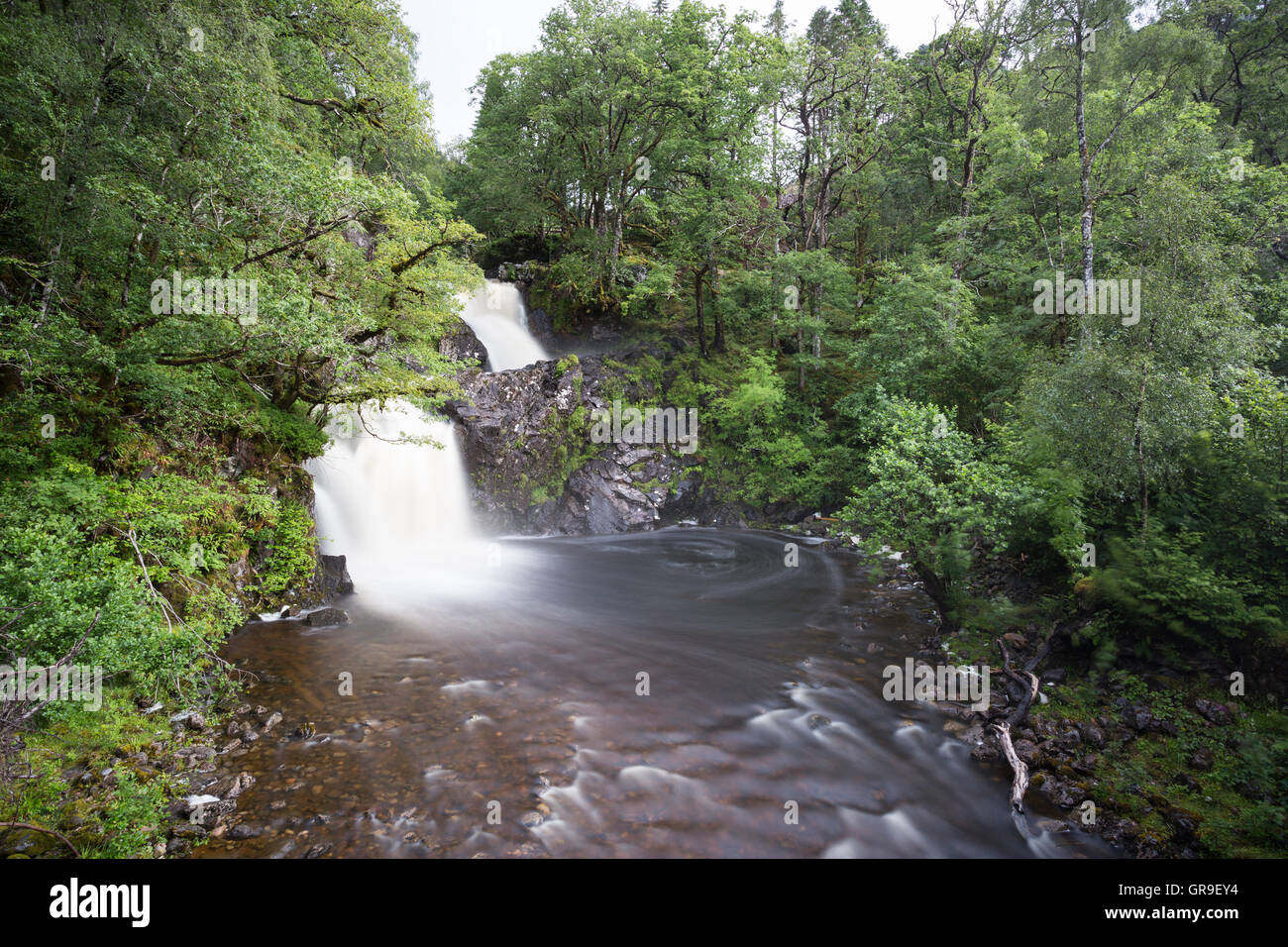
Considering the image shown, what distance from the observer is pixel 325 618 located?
9.66 m

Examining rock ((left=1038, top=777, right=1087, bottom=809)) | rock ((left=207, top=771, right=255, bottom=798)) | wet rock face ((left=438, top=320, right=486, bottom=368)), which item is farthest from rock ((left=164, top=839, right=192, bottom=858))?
wet rock face ((left=438, top=320, right=486, bottom=368))

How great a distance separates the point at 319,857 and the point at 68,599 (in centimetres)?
330

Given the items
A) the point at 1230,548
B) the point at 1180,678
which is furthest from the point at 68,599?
the point at 1230,548

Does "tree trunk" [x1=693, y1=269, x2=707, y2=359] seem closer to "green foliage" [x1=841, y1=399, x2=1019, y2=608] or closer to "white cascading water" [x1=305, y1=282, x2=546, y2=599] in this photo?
"white cascading water" [x1=305, y1=282, x2=546, y2=599]

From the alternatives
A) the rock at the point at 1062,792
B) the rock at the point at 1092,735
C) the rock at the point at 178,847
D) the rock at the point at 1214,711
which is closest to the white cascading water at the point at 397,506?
the rock at the point at 178,847

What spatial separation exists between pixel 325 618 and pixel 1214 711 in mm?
13037

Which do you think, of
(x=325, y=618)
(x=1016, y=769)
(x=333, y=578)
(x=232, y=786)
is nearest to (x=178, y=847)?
(x=232, y=786)

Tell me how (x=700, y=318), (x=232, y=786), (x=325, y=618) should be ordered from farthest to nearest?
A: (x=700, y=318)
(x=325, y=618)
(x=232, y=786)

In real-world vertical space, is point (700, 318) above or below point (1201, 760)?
above

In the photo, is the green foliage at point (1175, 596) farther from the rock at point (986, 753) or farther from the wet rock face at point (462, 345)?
the wet rock face at point (462, 345)

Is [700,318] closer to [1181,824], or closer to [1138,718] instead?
[1138,718]

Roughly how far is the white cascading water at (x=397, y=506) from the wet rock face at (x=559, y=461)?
3.41ft

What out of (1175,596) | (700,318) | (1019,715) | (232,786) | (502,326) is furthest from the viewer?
(700,318)

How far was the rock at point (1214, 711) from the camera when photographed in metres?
6.51
